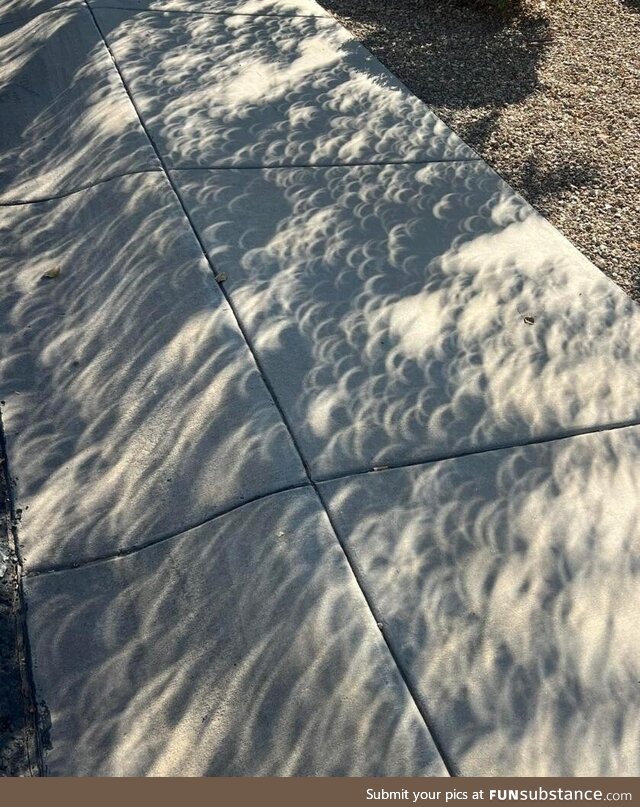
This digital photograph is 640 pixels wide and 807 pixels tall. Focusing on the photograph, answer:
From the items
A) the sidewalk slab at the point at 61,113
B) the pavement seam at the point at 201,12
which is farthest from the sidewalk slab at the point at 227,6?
the sidewalk slab at the point at 61,113

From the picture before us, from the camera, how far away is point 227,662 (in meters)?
3.27

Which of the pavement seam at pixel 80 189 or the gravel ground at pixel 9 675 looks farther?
the pavement seam at pixel 80 189

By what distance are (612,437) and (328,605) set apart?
1.61 meters

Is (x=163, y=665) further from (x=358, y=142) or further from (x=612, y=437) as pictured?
(x=358, y=142)

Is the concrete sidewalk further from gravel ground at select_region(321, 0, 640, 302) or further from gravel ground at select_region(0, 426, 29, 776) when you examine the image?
gravel ground at select_region(321, 0, 640, 302)

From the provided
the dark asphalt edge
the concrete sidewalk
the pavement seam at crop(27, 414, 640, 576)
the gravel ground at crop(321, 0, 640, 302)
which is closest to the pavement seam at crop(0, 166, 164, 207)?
the concrete sidewalk

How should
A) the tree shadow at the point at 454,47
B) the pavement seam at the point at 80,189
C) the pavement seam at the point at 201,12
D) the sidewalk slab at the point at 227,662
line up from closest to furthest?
1. the sidewalk slab at the point at 227,662
2. the pavement seam at the point at 80,189
3. the tree shadow at the point at 454,47
4. the pavement seam at the point at 201,12

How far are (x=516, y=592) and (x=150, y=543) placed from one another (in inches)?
56.0

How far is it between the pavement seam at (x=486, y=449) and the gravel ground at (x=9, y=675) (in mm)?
1257

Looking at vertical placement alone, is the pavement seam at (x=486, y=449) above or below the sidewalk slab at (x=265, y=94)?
below

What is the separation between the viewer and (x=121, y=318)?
15.2ft

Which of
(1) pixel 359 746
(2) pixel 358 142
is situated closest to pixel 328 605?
(1) pixel 359 746

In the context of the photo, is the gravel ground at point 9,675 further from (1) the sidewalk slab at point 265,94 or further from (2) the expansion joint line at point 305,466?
(1) the sidewalk slab at point 265,94

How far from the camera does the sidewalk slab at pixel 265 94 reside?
601 centimetres
